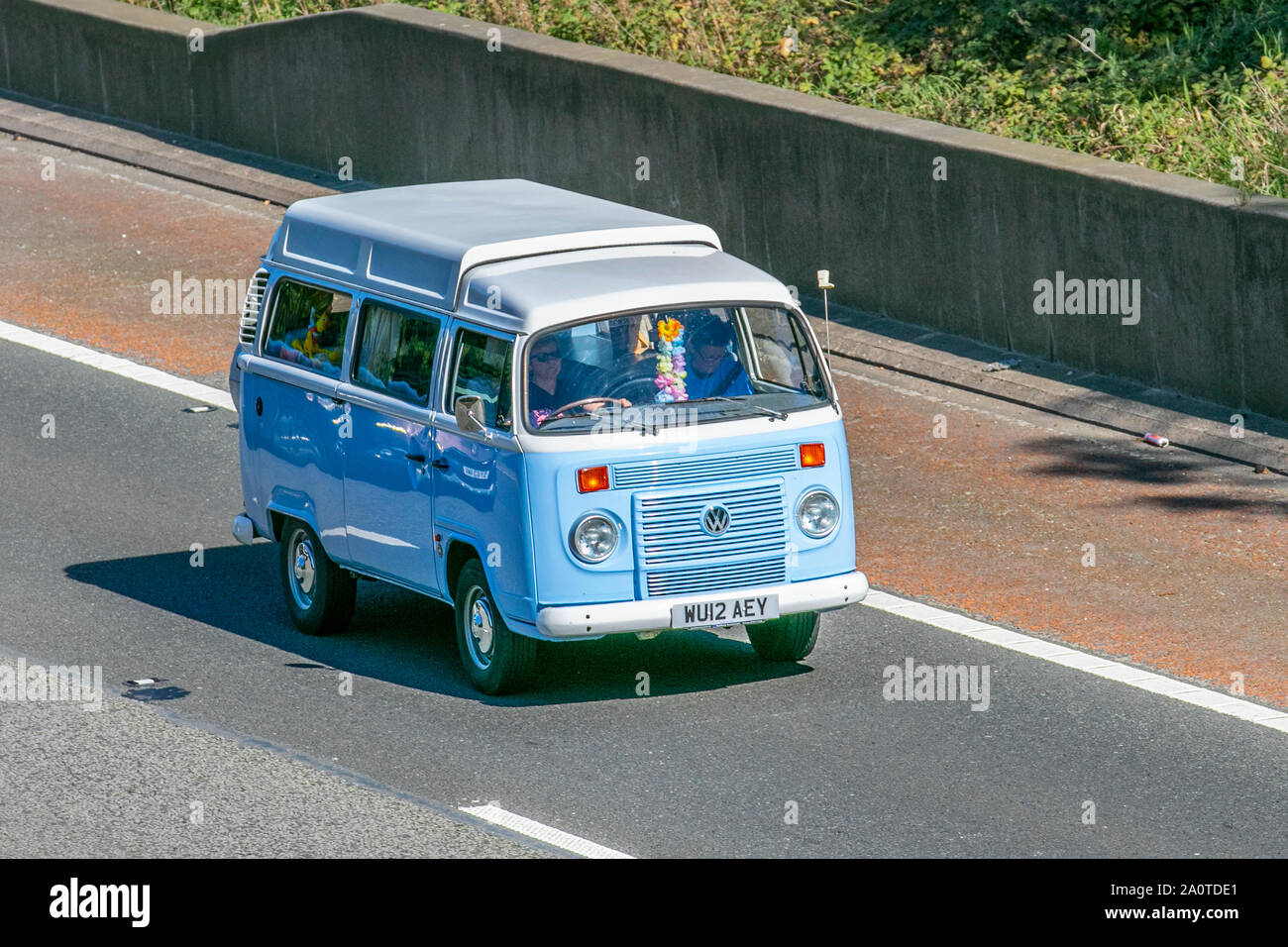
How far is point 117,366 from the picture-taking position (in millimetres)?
17234

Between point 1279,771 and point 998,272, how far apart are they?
7.40m

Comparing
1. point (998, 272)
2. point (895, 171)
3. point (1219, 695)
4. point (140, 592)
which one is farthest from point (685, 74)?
point (1219, 695)

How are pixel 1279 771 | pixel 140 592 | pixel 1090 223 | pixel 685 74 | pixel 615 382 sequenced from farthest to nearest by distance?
pixel 685 74
pixel 1090 223
pixel 140 592
pixel 615 382
pixel 1279 771

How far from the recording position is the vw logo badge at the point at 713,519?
35.7 feet

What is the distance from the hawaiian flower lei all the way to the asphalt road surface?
5.06 ft

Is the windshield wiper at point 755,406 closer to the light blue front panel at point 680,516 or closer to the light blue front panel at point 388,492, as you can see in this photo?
the light blue front panel at point 680,516

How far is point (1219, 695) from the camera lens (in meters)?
11.4

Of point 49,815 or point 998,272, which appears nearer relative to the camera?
point 49,815

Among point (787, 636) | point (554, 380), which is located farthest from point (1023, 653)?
point (554, 380)

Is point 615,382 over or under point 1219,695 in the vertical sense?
over

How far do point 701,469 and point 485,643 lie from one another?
4.71 feet

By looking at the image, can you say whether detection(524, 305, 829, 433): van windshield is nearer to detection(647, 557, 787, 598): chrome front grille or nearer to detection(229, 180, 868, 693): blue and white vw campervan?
detection(229, 180, 868, 693): blue and white vw campervan

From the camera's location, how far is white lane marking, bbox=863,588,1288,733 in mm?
11148

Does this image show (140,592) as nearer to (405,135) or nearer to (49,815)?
(49,815)
